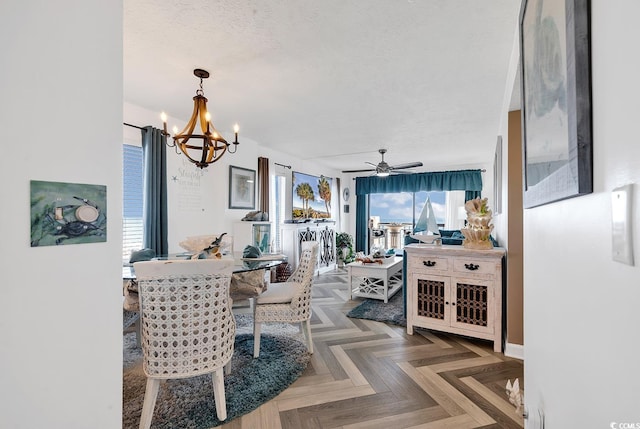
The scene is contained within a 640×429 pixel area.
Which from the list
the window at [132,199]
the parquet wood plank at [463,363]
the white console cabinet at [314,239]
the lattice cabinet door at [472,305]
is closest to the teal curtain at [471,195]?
the white console cabinet at [314,239]

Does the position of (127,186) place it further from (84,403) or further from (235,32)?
(84,403)

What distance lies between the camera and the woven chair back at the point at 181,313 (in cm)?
162

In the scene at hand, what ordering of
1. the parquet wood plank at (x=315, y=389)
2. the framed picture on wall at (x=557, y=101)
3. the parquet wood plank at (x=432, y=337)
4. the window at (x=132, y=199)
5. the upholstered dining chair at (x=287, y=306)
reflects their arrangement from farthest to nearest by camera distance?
the window at (x=132, y=199) → the parquet wood plank at (x=432, y=337) → the upholstered dining chair at (x=287, y=306) → the parquet wood plank at (x=315, y=389) → the framed picture on wall at (x=557, y=101)

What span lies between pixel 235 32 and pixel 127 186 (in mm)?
2193

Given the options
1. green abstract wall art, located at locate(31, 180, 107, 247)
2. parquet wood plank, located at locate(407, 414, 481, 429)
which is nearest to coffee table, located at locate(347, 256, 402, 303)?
parquet wood plank, located at locate(407, 414, 481, 429)

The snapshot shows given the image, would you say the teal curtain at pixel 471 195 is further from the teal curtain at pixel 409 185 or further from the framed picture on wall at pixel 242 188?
the framed picture on wall at pixel 242 188

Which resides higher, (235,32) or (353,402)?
(235,32)

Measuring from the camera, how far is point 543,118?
2.93ft

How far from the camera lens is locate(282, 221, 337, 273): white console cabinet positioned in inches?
220

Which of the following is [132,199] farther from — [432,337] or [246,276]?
[432,337]

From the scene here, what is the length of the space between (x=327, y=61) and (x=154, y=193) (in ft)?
7.67

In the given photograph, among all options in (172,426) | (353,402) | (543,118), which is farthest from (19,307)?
(353,402)

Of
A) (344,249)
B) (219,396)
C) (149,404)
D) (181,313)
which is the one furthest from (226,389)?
(344,249)

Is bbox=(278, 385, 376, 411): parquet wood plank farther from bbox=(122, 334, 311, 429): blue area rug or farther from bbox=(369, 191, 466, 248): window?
bbox=(369, 191, 466, 248): window
